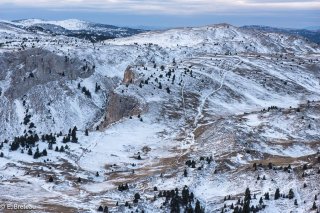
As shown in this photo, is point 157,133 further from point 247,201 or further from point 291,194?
point 247,201

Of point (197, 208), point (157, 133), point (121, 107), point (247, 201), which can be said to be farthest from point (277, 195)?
point (121, 107)

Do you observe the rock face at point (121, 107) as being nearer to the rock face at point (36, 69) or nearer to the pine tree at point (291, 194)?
the rock face at point (36, 69)

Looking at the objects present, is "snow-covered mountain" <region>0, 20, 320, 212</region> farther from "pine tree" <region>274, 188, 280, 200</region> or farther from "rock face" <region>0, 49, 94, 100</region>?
"rock face" <region>0, 49, 94, 100</region>

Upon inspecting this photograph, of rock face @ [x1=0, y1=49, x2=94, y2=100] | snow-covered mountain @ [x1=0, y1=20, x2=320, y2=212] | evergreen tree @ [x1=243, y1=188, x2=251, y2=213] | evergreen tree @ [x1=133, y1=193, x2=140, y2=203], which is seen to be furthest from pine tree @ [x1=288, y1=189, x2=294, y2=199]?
rock face @ [x1=0, y1=49, x2=94, y2=100]

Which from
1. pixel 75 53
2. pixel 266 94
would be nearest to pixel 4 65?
pixel 75 53

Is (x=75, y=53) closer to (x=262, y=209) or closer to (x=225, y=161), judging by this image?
(x=225, y=161)
